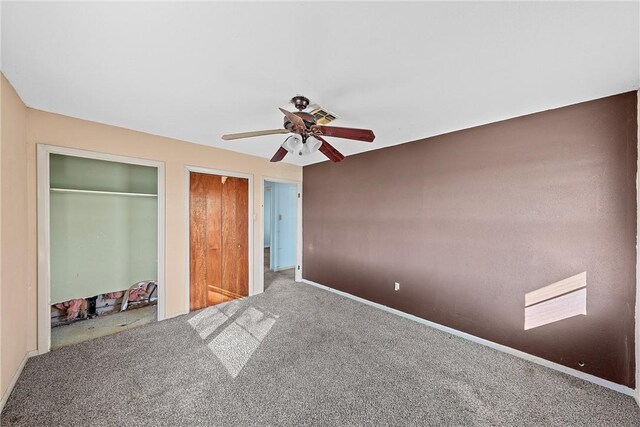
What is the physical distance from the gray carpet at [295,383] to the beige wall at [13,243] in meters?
0.28

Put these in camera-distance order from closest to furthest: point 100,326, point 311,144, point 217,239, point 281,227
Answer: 1. point 311,144
2. point 100,326
3. point 217,239
4. point 281,227

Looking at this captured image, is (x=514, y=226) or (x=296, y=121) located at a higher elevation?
(x=296, y=121)

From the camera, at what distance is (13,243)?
1.91 metres

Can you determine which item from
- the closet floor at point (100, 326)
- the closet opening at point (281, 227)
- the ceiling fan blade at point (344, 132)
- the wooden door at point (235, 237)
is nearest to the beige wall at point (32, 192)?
the closet floor at point (100, 326)

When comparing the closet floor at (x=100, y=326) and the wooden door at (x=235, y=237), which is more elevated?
the wooden door at (x=235, y=237)

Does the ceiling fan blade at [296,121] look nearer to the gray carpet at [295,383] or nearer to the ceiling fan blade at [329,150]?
the ceiling fan blade at [329,150]

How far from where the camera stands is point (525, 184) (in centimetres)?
233

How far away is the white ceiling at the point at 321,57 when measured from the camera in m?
1.21

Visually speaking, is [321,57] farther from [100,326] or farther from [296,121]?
[100,326]

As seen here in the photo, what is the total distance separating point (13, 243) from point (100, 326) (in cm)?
152

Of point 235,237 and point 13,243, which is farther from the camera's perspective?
point 235,237

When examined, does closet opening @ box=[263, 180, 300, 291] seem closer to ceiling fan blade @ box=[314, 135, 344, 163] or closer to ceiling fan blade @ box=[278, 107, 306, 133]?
ceiling fan blade @ box=[314, 135, 344, 163]

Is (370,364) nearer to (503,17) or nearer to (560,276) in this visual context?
(560,276)

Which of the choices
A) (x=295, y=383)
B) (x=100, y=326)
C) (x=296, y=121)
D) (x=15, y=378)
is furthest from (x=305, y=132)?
(x=100, y=326)
